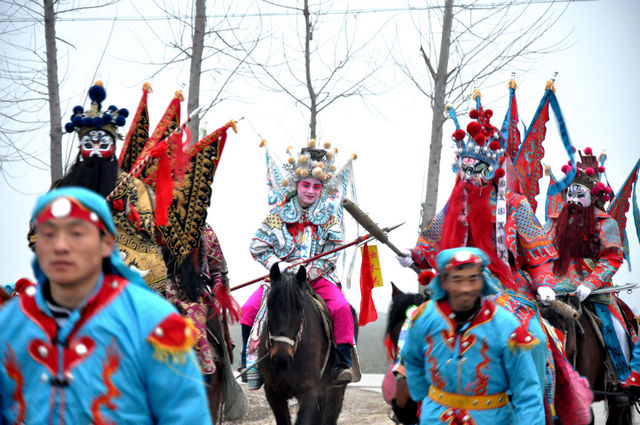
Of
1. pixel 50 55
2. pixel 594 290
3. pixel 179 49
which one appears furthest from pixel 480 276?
pixel 179 49

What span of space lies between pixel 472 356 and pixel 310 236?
4151 mm

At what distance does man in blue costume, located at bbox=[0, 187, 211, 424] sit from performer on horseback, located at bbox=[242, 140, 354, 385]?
539cm

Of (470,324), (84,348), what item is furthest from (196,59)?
(84,348)

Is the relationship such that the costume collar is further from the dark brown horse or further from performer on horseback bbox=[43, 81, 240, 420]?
the dark brown horse

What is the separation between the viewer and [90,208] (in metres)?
2.69

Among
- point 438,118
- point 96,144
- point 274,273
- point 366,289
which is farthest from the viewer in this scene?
point 438,118

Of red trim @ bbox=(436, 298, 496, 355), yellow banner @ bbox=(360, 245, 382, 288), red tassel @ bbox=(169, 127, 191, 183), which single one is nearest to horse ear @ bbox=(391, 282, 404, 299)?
yellow banner @ bbox=(360, 245, 382, 288)

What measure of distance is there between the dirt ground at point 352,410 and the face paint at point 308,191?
288 centimetres

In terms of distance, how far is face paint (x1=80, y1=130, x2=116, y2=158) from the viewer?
235 inches

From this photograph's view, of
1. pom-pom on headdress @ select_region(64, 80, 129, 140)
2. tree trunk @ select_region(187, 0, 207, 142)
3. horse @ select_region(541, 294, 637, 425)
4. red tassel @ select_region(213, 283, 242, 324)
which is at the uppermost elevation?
tree trunk @ select_region(187, 0, 207, 142)

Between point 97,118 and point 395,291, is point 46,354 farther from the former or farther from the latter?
point 395,291

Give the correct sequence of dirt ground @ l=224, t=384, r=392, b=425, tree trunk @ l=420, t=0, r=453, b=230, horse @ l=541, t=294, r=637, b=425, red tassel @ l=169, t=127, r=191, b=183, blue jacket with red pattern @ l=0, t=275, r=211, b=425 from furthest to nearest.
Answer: tree trunk @ l=420, t=0, r=453, b=230 < dirt ground @ l=224, t=384, r=392, b=425 < horse @ l=541, t=294, r=637, b=425 < red tassel @ l=169, t=127, r=191, b=183 < blue jacket with red pattern @ l=0, t=275, r=211, b=425

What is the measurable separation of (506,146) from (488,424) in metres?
3.72

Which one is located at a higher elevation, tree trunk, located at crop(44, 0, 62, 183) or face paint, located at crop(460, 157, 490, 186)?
tree trunk, located at crop(44, 0, 62, 183)
